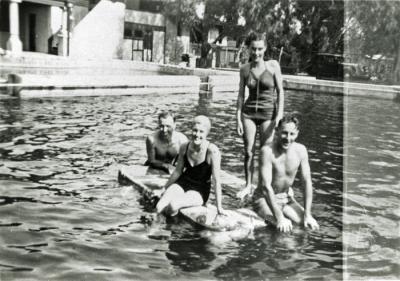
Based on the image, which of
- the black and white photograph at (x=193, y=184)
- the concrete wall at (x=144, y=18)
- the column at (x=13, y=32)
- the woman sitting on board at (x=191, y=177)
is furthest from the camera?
the concrete wall at (x=144, y=18)

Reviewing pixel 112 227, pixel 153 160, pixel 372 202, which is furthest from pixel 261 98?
pixel 112 227

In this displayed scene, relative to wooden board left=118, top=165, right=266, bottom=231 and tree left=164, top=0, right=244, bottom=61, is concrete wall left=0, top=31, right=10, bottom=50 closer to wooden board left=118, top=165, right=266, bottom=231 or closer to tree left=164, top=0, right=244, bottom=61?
tree left=164, top=0, right=244, bottom=61

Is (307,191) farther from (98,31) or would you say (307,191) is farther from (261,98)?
(98,31)

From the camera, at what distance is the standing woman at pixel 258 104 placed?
22.7ft

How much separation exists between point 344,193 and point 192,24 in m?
33.0

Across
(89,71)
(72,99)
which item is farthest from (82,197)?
(89,71)

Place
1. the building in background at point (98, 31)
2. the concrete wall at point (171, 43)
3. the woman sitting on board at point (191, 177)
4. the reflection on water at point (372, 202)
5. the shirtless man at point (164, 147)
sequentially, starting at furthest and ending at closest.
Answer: the concrete wall at point (171, 43) < the building in background at point (98, 31) < the shirtless man at point (164, 147) < the woman sitting on board at point (191, 177) < the reflection on water at point (372, 202)

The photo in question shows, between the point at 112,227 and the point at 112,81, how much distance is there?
46.8ft

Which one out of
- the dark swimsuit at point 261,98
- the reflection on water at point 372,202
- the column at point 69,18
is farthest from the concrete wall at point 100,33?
the dark swimsuit at point 261,98

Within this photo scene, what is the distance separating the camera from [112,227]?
5715mm

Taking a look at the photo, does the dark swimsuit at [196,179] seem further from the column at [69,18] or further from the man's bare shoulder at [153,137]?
the column at [69,18]

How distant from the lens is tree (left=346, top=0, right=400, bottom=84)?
31.6 metres

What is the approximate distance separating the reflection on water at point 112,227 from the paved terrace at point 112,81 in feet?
18.1

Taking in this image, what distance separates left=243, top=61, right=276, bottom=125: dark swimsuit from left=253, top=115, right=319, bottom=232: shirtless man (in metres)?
1.01
